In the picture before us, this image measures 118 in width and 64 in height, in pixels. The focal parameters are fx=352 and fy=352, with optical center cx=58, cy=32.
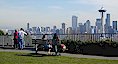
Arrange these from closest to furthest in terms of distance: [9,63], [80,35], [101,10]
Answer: [9,63] < [80,35] < [101,10]

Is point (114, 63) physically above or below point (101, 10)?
below

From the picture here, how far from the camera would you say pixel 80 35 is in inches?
1055

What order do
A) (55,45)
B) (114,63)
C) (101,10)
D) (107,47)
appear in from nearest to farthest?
1. (114,63)
2. (55,45)
3. (107,47)
4. (101,10)

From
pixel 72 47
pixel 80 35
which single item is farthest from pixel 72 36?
pixel 72 47

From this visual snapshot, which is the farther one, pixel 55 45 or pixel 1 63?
pixel 55 45

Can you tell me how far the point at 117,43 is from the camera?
22.6 m

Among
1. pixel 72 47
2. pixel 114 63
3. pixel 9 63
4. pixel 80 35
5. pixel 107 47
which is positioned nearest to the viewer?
pixel 9 63

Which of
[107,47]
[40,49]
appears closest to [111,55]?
[107,47]

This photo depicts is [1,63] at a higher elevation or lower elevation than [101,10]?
lower

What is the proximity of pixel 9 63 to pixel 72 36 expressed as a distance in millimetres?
12431

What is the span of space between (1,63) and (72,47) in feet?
31.7

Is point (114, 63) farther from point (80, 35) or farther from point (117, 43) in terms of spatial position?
point (80, 35)

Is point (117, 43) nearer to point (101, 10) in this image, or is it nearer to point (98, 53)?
point (98, 53)

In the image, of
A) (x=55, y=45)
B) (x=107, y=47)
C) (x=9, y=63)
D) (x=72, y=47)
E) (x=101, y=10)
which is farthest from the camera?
(x=101, y=10)
